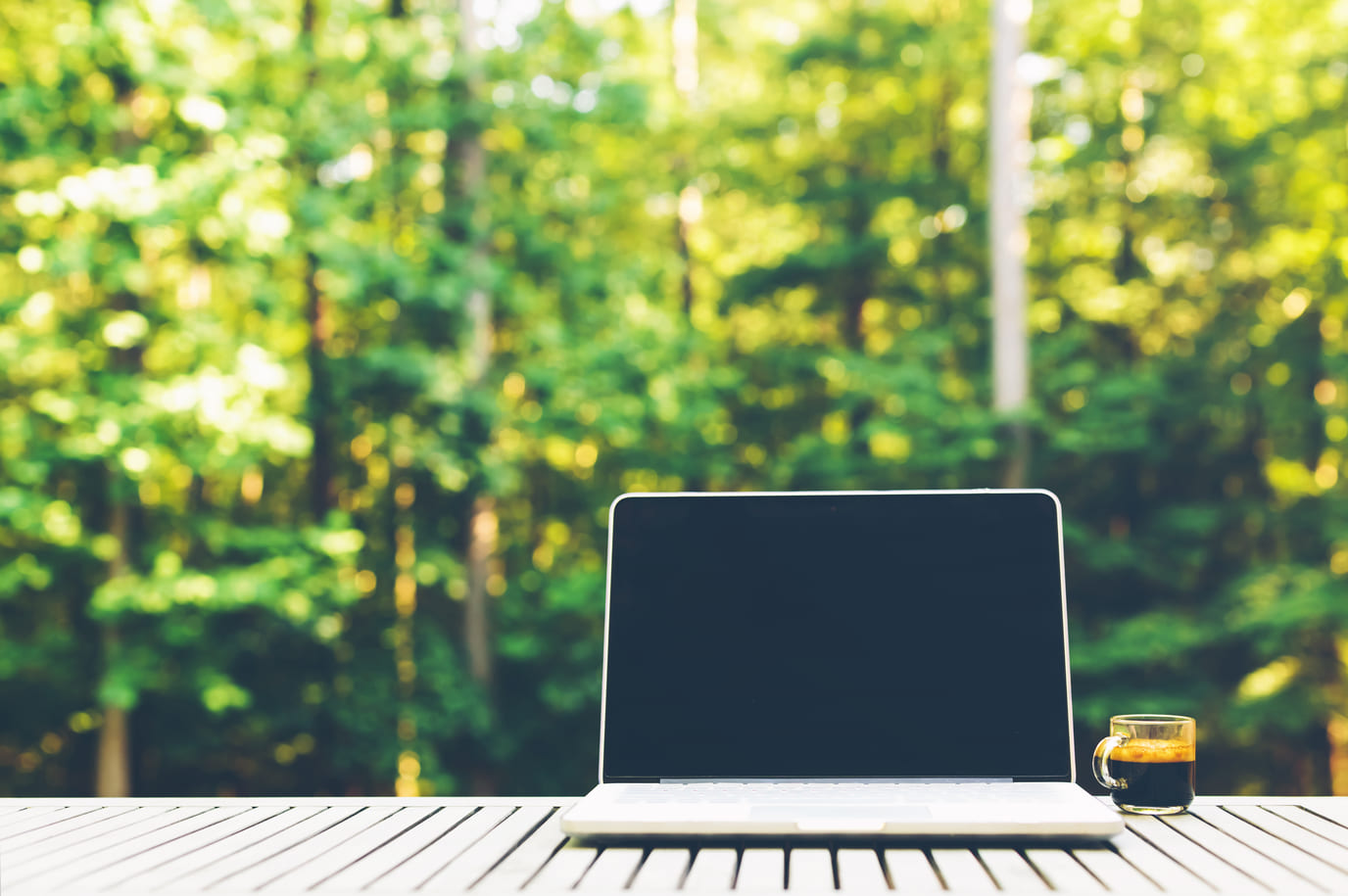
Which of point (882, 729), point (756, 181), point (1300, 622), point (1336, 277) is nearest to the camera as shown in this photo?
point (882, 729)

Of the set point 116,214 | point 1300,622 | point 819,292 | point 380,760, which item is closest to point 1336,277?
point 1300,622

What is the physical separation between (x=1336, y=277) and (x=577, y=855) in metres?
9.23

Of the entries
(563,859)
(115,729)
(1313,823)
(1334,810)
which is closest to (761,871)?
(563,859)

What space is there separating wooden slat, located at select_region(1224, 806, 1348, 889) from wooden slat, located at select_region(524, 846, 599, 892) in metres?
0.88

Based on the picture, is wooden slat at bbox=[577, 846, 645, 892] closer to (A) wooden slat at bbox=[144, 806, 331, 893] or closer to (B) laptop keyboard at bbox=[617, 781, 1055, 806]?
(B) laptop keyboard at bbox=[617, 781, 1055, 806]

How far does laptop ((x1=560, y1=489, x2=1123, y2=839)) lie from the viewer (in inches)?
61.1

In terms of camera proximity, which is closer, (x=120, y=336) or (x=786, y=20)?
(x=120, y=336)

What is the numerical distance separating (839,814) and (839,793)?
96 millimetres

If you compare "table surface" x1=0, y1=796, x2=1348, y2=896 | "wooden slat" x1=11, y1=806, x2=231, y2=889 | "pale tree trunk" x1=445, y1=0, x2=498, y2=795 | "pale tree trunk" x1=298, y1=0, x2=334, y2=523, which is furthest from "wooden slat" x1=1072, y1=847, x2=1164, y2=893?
"pale tree trunk" x1=298, y1=0, x2=334, y2=523

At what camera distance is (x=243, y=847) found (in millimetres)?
1479

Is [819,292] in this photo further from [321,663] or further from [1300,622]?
[321,663]

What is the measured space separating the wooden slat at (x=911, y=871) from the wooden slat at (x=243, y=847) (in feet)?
2.73

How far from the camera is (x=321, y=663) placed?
8.66 meters

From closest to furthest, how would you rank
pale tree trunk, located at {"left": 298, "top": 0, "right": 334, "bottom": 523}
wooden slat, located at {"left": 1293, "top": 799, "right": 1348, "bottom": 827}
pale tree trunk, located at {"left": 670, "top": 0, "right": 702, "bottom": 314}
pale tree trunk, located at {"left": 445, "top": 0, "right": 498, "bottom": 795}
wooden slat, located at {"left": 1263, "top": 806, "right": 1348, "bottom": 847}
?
wooden slat, located at {"left": 1263, "top": 806, "right": 1348, "bottom": 847}, wooden slat, located at {"left": 1293, "top": 799, "right": 1348, "bottom": 827}, pale tree trunk, located at {"left": 445, "top": 0, "right": 498, "bottom": 795}, pale tree trunk, located at {"left": 298, "top": 0, "right": 334, "bottom": 523}, pale tree trunk, located at {"left": 670, "top": 0, "right": 702, "bottom": 314}
